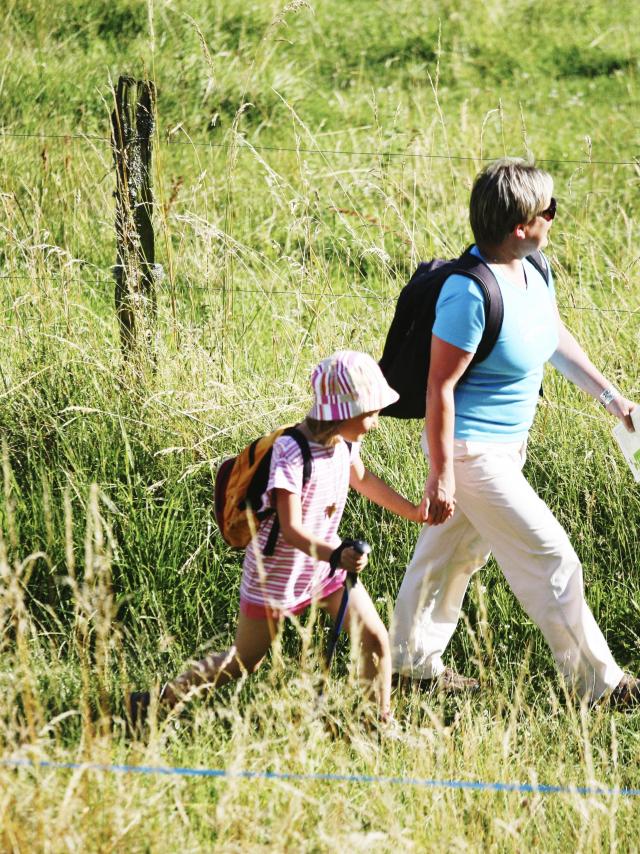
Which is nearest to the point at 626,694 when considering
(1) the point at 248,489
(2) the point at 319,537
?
(2) the point at 319,537

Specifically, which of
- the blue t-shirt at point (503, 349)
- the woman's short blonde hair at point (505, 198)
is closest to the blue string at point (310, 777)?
the blue t-shirt at point (503, 349)

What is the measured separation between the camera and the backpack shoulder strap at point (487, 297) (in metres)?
3.04

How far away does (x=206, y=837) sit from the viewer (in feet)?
8.43

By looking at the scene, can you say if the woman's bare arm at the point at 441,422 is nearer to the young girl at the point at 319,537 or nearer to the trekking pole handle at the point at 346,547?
the young girl at the point at 319,537

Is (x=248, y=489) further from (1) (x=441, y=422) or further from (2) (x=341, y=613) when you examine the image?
(1) (x=441, y=422)

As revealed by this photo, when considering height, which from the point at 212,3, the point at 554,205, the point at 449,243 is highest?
the point at 212,3

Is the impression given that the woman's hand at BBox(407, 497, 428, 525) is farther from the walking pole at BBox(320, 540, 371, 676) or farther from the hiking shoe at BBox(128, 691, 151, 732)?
the hiking shoe at BBox(128, 691, 151, 732)

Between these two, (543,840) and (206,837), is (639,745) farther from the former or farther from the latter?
(206,837)

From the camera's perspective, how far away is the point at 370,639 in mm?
3076

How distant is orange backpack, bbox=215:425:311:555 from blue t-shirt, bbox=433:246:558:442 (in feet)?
1.77

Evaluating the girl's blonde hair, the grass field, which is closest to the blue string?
the grass field

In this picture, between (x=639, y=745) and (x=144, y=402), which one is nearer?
(x=639, y=745)

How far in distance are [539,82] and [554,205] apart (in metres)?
7.33

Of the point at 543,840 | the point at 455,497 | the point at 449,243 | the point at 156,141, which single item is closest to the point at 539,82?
the point at 449,243
